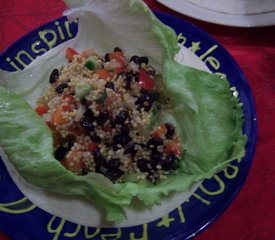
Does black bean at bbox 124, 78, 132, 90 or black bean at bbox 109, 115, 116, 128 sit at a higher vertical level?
black bean at bbox 124, 78, 132, 90

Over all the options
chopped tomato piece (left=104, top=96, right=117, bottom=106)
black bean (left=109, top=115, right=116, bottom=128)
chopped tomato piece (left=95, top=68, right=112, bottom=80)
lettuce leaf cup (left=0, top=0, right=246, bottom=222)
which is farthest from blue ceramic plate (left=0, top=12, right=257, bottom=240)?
chopped tomato piece (left=95, top=68, right=112, bottom=80)

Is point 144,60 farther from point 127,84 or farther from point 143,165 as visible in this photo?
point 143,165

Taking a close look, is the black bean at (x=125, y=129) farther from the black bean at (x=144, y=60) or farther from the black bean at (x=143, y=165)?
the black bean at (x=144, y=60)

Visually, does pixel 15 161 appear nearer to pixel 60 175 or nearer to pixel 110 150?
pixel 60 175

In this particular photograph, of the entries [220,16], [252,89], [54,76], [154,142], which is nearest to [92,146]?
[154,142]

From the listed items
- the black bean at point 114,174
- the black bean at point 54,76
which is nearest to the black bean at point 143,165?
the black bean at point 114,174

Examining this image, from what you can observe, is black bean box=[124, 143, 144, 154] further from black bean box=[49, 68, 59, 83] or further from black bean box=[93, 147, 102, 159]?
black bean box=[49, 68, 59, 83]
